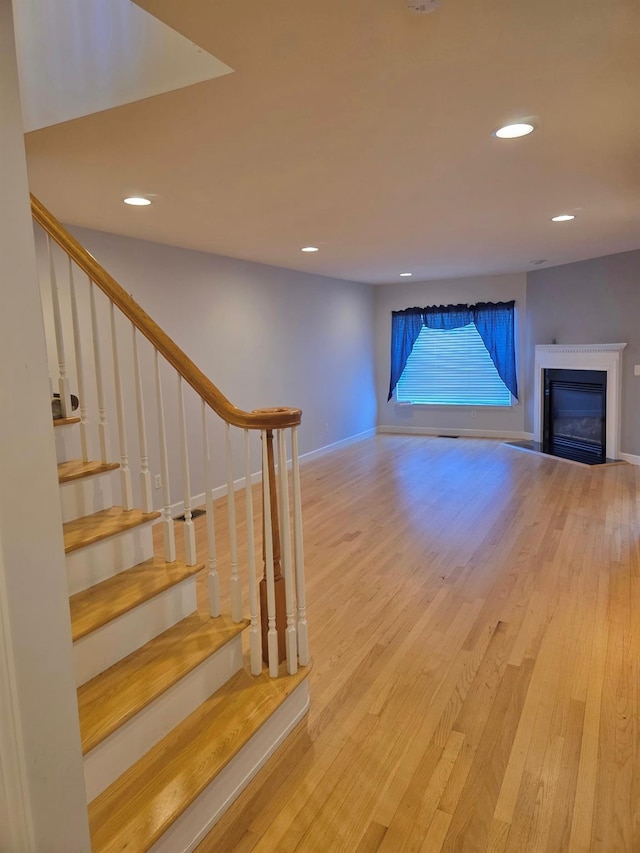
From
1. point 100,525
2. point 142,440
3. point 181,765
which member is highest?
point 142,440

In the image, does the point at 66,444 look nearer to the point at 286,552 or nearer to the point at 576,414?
the point at 286,552

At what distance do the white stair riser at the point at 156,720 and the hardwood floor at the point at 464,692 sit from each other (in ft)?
1.14

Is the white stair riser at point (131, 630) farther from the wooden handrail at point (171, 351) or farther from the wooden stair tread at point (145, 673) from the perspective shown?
the wooden handrail at point (171, 351)

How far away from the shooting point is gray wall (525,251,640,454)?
19.6ft

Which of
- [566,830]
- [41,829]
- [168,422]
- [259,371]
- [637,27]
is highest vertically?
[637,27]

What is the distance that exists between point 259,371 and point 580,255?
3.81m

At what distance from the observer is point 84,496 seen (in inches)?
86.7

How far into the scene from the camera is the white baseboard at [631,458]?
602cm

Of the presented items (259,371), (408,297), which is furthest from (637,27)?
(408,297)

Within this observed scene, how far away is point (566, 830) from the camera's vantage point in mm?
1661

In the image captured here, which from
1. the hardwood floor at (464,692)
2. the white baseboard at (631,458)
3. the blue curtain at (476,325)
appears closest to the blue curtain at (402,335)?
the blue curtain at (476,325)

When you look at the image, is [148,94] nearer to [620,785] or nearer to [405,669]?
[405,669]

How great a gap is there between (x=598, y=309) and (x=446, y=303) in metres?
2.22

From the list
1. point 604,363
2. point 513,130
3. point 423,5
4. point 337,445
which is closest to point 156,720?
point 423,5
